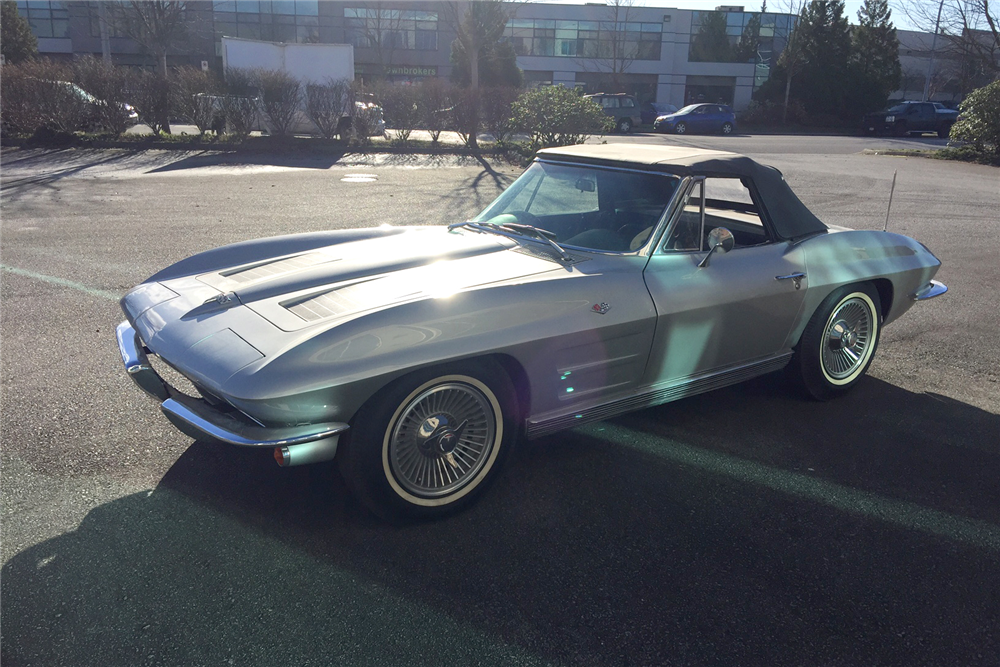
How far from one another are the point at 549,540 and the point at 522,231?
166 centimetres

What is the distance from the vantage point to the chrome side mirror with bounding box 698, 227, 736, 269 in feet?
11.7

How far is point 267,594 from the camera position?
99.3 inches

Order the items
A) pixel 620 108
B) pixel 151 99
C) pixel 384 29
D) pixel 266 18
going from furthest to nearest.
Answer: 1. pixel 384 29
2. pixel 266 18
3. pixel 620 108
4. pixel 151 99

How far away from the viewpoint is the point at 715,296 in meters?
3.66

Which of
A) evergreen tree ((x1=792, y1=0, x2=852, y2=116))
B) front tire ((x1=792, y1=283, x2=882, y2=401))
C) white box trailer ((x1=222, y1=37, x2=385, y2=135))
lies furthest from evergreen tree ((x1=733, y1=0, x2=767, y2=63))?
front tire ((x1=792, y1=283, x2=882, y2=401))

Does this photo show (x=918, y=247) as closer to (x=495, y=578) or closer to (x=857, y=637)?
(x=857, y=637)

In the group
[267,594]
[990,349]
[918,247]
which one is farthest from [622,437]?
[990,349]

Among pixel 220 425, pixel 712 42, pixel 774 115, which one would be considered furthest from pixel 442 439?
pixel 712 42

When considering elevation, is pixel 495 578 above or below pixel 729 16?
below

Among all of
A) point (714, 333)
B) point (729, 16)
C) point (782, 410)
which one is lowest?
point (782, 410)

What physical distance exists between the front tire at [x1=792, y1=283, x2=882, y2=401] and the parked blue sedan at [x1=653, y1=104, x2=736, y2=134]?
30.4 meters

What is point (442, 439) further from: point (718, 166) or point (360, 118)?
point (360, 118)

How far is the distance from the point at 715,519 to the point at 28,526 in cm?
277

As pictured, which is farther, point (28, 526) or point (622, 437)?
point (622, 437)
